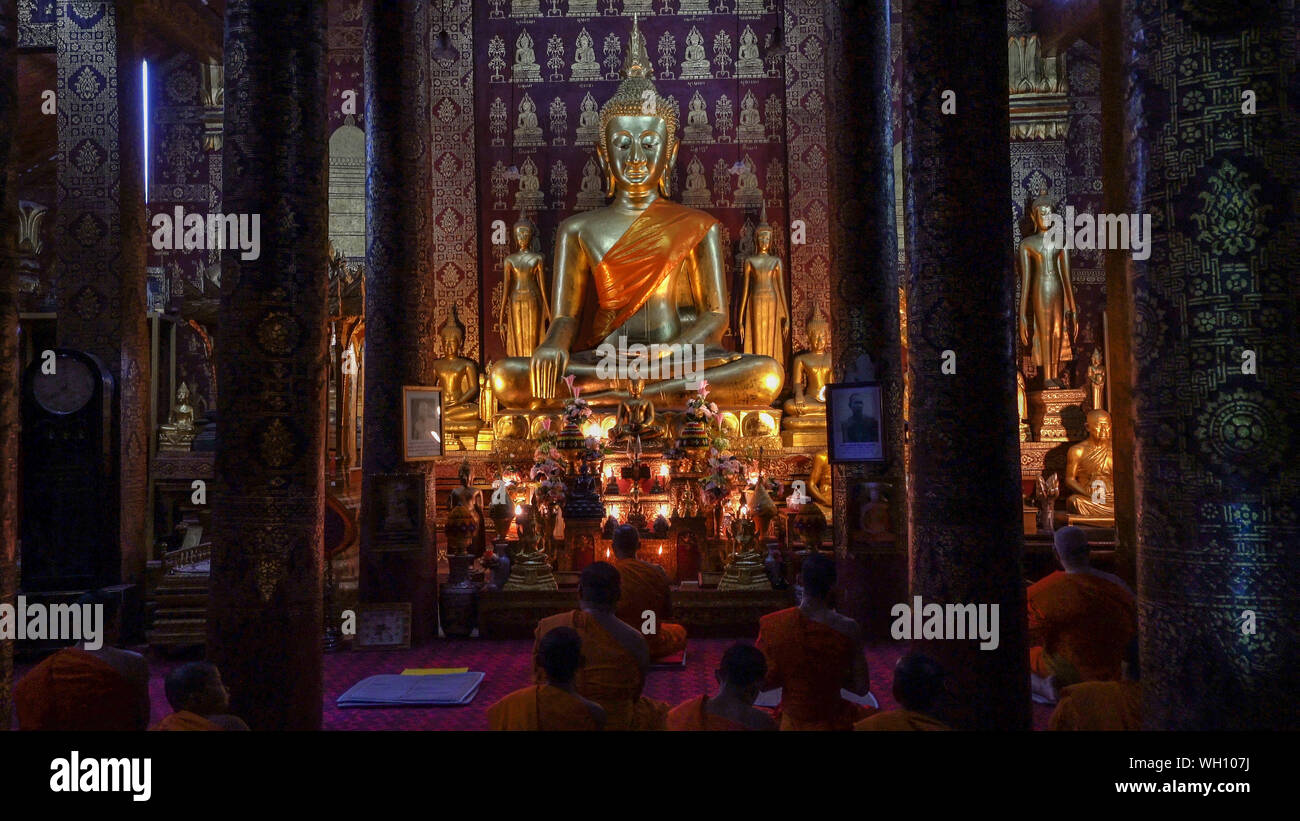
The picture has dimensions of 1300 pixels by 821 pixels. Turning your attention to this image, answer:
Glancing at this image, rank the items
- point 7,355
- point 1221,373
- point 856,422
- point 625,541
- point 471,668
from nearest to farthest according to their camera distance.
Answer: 1. point 1221,373
2. point 7,355
3. point 625,541
4. point 471,668
5. point 856,422

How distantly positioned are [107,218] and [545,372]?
427 cm

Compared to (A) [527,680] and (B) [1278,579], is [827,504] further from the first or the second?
(B) [1278,579]

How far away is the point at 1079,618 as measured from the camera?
457 centimetres

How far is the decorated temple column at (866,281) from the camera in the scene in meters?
6.50

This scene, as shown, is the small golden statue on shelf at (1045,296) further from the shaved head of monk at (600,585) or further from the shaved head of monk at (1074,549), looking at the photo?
the shaved head of monk at (600,585)

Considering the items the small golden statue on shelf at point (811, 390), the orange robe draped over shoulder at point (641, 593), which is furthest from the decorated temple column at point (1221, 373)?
the small golden statue on shelf at point (811, 390)

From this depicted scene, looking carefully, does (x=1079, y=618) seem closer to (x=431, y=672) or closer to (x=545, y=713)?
(x=545, y=713)

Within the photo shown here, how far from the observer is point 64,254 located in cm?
799

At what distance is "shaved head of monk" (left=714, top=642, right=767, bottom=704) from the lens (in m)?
2.98

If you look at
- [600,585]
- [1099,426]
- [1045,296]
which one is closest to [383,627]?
[600,585]

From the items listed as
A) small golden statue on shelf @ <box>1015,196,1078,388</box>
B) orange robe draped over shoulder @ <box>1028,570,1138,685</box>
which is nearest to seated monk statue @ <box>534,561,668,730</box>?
orange robe draped over shoulder @ <box>1028,570,1138,685</box>

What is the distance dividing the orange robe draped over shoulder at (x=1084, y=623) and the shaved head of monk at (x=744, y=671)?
2315 millimetres

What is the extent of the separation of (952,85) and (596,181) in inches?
315

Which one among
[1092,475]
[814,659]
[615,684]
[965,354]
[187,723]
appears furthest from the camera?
[1092,475]
